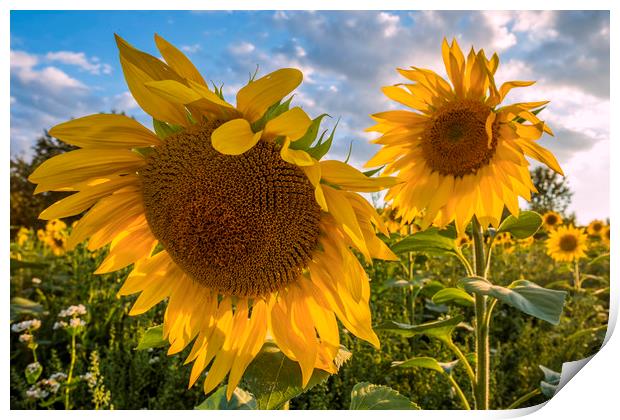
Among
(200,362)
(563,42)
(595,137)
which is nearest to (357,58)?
(563,42)

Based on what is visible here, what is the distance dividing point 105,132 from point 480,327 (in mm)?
722

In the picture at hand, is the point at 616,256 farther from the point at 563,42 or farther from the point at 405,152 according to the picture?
the point at 405,152

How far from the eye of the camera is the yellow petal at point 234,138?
0.61m

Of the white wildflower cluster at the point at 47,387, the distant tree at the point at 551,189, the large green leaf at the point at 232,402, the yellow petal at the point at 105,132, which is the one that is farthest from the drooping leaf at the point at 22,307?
the distant tree at the point at 551,189

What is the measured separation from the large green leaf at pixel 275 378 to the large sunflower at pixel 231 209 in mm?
14

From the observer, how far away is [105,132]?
0.70m

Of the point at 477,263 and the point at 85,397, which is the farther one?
the point at 85,397

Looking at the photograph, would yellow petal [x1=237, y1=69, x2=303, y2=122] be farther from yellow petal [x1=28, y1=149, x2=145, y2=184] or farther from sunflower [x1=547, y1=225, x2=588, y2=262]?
sunflower [x1=547, y1=225, x2=588, y2=262]

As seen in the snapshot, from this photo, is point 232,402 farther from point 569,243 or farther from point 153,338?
point 569,243

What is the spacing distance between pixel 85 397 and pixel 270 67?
1.14 m

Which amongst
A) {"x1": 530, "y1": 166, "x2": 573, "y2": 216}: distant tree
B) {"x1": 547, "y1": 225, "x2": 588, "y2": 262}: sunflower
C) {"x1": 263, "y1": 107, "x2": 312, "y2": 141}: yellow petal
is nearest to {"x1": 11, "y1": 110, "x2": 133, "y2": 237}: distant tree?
{"x1": 263, "y1": 107, "x2": 312, "y2": 141}: yellow petal

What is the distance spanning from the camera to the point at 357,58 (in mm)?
1427

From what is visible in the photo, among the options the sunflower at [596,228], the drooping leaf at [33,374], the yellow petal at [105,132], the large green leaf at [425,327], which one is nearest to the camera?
the yellow petal at [105,132]

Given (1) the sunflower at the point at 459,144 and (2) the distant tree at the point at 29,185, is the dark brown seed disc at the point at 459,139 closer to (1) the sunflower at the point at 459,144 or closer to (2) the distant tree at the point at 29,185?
(1) the sunflower at the point at 459,144
